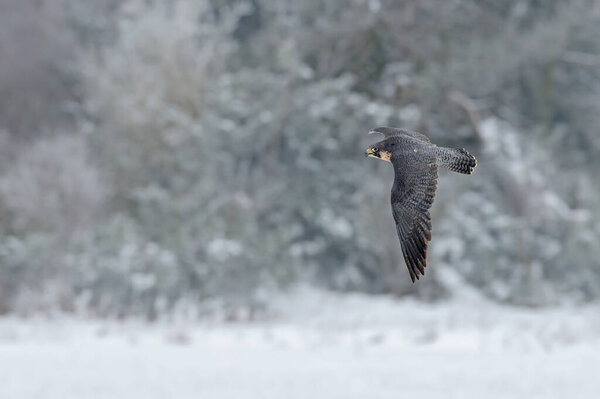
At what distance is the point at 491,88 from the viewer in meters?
15.5

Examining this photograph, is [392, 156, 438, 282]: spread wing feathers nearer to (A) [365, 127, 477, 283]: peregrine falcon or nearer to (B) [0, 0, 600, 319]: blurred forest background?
(A) [365, 127, 477, 283]: peregrine falcon

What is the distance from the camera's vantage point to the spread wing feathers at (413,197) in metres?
3.67

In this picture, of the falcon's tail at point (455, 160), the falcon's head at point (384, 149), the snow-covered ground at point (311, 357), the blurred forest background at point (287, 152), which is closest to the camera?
the falcon's tail at point (455, 160)

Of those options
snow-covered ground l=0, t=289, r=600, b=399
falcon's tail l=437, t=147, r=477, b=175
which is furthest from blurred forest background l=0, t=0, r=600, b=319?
falcon's tail l=437, t=147, r=477, b=175

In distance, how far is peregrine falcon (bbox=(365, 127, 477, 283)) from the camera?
3.62m

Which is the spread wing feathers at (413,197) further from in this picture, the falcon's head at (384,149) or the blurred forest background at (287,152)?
the blurred forest background at (287,152)

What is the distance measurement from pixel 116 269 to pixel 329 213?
12.5ft

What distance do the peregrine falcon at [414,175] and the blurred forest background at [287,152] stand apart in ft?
33.1

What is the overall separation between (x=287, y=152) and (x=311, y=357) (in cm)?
591

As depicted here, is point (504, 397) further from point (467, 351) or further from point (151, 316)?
point (151, 316)

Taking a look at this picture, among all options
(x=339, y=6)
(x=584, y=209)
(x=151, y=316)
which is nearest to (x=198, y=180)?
(x=151, y=316)

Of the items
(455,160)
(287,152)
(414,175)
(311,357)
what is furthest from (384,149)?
(287,152)

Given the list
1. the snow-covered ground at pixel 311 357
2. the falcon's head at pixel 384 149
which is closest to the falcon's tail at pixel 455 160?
the falcon's head at pixel 384 149

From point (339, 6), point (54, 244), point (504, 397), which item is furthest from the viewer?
point (339, 6)
